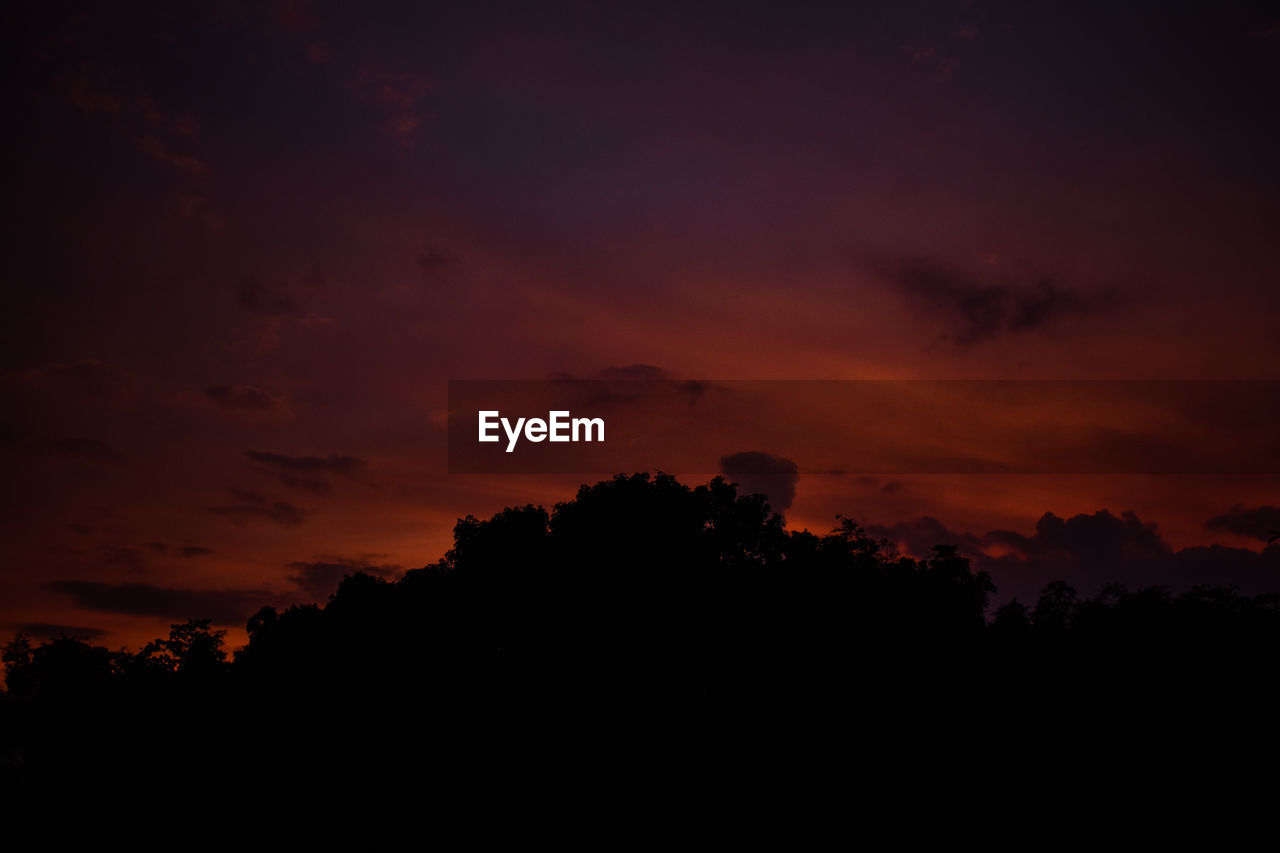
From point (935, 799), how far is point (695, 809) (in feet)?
20.5

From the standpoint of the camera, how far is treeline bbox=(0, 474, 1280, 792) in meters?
20.9

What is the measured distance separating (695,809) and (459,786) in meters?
7.50

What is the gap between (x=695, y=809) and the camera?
2341cm

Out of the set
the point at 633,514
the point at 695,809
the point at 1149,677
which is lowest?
the point at 695,809

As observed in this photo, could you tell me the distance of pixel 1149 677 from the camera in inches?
794

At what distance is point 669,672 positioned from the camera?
1081 inches

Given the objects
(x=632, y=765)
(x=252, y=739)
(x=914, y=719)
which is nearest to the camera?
(x=914, y=719)

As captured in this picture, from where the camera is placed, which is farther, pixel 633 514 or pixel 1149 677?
pixel 633 514

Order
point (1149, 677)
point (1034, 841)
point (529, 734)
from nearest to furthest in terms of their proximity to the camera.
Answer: point (1034, 841)
point (1149, 677)
point (529, 734)

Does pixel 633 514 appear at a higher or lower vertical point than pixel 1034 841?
higher

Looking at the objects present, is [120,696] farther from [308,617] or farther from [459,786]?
[459,786]

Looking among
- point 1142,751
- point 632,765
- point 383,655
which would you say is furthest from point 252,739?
point 1142,751

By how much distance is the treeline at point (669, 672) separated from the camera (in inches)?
824

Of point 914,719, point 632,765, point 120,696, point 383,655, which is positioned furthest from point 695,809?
point 120,696
